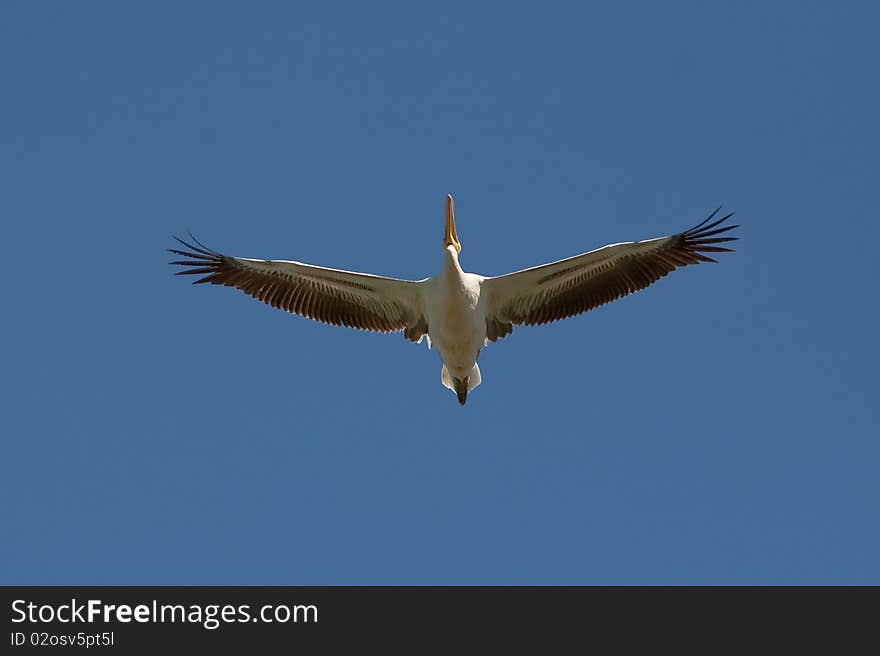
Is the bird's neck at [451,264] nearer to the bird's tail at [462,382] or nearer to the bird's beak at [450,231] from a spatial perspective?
the bird's beak at [450,231]

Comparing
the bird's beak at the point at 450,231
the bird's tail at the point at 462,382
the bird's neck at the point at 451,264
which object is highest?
the bird's beak at the point at 450,231

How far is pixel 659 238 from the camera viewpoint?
17141 millimetres

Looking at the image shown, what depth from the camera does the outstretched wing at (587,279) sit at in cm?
1722

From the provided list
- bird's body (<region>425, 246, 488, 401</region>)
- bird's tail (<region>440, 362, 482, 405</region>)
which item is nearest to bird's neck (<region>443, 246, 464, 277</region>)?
bird's body (<region>425, 246, 488, 401</region>)

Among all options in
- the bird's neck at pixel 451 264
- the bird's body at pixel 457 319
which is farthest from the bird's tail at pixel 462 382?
the bird's neck at pixel 451 264

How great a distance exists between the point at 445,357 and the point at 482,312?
0.73 meters

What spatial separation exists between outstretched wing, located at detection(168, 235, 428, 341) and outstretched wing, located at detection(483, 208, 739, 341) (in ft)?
3.52

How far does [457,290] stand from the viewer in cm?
1684

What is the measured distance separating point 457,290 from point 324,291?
6.90 ft

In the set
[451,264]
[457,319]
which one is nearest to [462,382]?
[457,319]

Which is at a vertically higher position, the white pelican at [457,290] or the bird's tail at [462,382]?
the white pelican at [457,290]

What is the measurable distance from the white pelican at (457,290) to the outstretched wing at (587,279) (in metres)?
0.01
